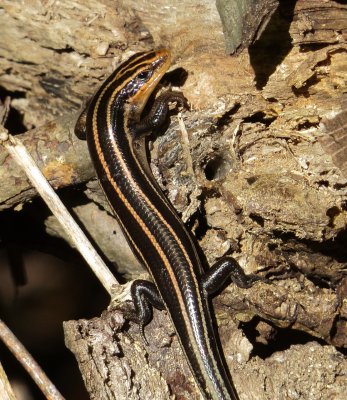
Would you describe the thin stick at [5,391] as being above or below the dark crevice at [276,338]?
above

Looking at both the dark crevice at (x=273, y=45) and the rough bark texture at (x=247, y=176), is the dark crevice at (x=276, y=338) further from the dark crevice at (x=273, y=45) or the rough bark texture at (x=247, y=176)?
the dark crevice at (x=273, y=45)

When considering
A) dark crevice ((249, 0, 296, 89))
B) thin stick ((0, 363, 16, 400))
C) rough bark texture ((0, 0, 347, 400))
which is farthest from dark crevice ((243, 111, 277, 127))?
thin stick ((0, 363, 16, 400))

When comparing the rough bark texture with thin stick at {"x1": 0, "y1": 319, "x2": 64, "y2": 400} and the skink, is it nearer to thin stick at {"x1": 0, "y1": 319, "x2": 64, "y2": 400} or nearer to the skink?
the skink

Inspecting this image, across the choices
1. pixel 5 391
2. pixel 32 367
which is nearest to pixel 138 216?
pixel 32 367

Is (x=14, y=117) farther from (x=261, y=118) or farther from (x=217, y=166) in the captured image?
(x=261, y=118)

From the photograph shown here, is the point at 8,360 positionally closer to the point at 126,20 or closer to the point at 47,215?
the point at 47,215

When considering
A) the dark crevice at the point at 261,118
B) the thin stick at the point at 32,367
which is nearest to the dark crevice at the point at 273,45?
the dark crevice at the point at 261,118
